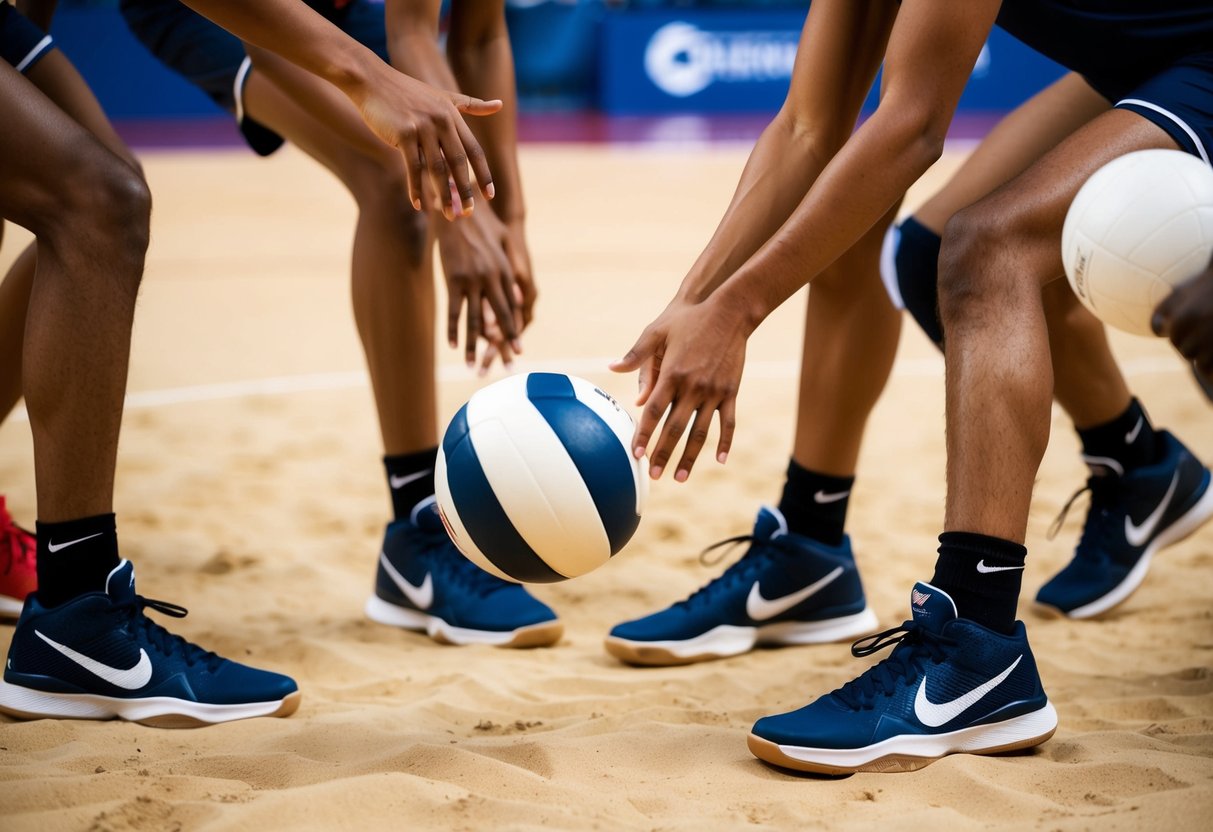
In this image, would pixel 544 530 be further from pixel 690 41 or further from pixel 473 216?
pixel 690 41

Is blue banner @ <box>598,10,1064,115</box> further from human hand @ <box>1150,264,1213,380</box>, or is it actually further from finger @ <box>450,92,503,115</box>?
human hand @ <box>1150,264,1213,380</box>

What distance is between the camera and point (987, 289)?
97.5 inches

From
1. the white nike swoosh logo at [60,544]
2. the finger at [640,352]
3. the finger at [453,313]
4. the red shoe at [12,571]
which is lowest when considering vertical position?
the red shoe at [12,571]

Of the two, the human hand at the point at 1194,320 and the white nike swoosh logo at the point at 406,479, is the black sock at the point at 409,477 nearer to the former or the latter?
the white nike swoosh logo at the point at 406,479

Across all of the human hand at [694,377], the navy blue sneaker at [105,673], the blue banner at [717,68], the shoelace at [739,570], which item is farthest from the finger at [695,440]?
the blue banner at [717,68]

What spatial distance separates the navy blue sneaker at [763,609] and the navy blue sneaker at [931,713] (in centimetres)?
74

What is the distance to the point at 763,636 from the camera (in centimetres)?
329

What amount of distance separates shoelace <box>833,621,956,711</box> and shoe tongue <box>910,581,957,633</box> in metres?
0.02

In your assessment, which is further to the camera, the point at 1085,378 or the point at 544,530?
the point at 1085,378

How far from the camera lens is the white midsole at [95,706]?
266cm

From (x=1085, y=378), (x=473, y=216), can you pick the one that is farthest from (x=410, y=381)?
(x=1085, y=378)

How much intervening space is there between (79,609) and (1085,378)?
2659 millimetres

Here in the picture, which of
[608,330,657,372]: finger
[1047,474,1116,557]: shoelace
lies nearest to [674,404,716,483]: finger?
[608,330,657,372]: finger

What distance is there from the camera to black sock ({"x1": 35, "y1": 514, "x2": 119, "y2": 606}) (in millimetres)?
2602
